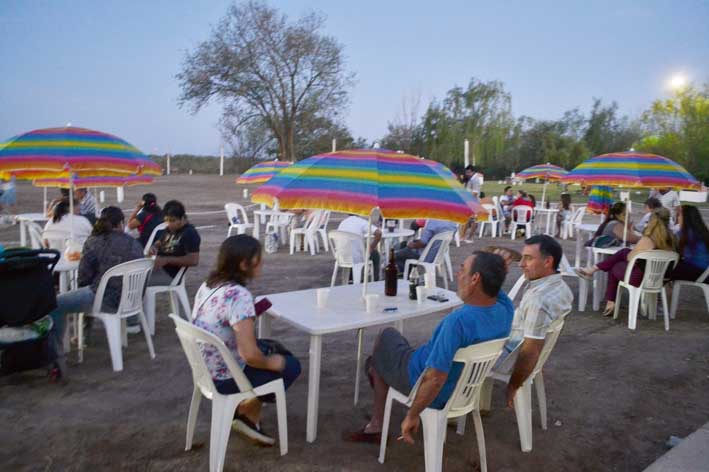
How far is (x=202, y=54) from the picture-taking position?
24906 millimetres

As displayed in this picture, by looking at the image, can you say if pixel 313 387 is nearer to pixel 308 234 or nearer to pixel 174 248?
pixel 174 248

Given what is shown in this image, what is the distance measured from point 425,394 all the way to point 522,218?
37.4 ft

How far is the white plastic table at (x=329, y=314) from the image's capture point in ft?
9.62

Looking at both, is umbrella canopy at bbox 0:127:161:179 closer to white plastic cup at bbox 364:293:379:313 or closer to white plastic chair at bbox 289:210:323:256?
white plastic cup at bbox 364:293:379:313

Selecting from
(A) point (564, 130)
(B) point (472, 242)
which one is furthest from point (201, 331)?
(A) point (564, 130)

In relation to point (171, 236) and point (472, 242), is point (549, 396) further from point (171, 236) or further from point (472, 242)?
point (472, 242)

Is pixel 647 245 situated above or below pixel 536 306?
above

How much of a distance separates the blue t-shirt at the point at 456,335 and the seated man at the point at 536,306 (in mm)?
280

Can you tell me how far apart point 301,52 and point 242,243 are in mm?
24406

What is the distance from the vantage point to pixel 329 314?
10.4 feet

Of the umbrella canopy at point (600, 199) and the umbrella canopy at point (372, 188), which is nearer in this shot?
the umbrella canopy at point (372, 188)

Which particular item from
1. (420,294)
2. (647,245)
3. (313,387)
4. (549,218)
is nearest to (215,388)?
(313,387)

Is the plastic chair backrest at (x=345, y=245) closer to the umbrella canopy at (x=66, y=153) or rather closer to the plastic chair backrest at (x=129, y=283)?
the umbrella canopy at (x=66, y=153)

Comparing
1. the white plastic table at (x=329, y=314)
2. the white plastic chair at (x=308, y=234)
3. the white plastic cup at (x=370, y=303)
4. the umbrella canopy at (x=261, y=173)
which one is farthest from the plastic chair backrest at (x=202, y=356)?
the umbrella canopy at (x=261, y=173)
